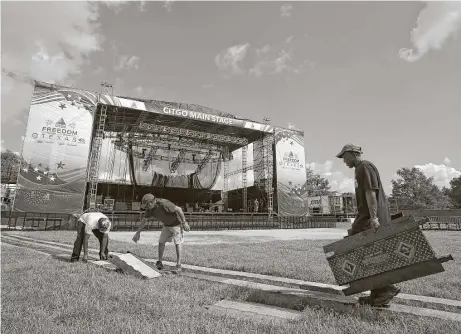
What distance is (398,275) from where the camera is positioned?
2709 mm

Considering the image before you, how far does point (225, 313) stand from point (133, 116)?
22237 millimetres

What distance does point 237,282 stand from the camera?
4.17 meters

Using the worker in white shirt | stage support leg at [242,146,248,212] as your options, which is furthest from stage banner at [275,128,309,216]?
the worker in white shirt

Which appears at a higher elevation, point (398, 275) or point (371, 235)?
point (371, 235)

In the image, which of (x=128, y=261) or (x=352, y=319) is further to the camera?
(x=128, y=261)

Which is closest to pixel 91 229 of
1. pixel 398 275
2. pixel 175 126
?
pixel 398 275

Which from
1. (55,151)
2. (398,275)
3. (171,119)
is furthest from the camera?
(171,119)

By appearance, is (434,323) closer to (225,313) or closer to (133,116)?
(225,313)

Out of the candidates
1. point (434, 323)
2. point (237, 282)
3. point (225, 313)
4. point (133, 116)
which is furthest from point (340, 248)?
point (133, 116)

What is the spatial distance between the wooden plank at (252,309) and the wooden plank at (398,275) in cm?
69

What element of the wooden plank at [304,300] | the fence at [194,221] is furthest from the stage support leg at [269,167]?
the wooden plank at [304,300]

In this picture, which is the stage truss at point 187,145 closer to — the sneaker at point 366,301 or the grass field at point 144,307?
the grass field at point 144,307

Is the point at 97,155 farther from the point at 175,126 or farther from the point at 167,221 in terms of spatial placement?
the point at 167,221

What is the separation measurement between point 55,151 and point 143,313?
18058 mm
